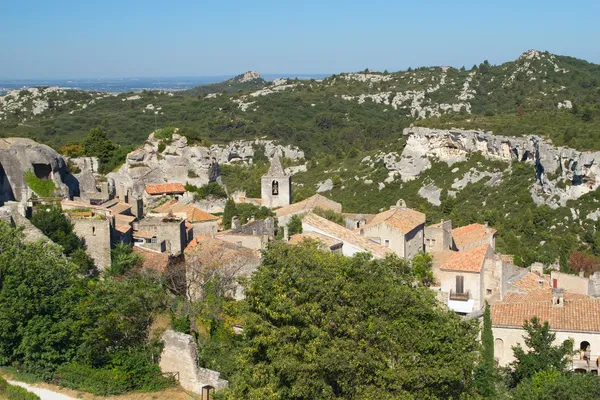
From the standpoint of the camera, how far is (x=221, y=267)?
24.3 meters

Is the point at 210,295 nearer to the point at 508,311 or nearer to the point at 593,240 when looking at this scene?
the point at 508,311

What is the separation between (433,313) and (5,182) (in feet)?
68.6

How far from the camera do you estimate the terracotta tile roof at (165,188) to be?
4028cm

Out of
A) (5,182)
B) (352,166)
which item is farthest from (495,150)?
(5,182)

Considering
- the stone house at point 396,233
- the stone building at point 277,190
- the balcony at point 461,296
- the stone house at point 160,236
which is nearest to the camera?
the balcony at point 461,296

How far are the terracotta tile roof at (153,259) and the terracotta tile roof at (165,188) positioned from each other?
12980mm

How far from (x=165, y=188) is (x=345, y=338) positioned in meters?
27.0

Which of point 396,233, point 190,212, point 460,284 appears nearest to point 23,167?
point 190,212

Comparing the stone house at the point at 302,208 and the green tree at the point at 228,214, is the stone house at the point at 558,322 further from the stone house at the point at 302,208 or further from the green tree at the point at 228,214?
the green tree at the point at 228,214

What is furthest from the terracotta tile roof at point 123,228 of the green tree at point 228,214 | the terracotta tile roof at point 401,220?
the terracotta tile roof at point 401,220

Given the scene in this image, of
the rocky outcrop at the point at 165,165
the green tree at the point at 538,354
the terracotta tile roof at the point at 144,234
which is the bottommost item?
the green tree at the point at 538,354

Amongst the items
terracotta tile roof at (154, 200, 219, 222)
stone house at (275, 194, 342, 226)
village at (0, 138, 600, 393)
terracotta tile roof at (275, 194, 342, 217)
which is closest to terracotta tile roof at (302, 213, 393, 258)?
village at (0, 138, 600, 393)

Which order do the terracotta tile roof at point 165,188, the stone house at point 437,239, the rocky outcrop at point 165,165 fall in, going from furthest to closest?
1. the rocky outcrop at point 165,165
2. the terracotta tile roof at point 165,188
3. the stone house at point 437,239

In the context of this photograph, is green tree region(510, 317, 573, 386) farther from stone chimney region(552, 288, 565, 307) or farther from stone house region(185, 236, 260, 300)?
stone house region(185, 236, 260, 300)
